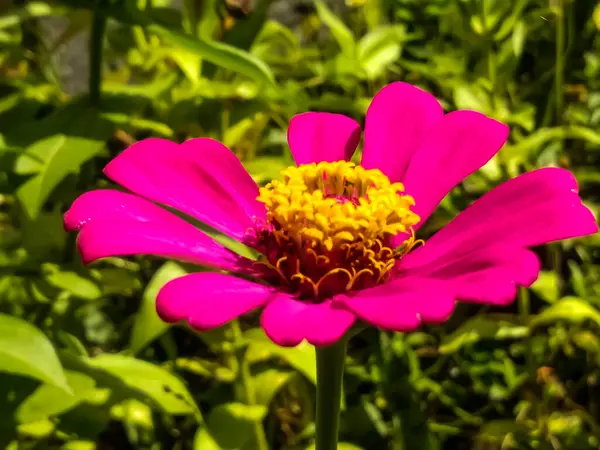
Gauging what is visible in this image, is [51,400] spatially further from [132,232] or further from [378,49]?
[378,49]

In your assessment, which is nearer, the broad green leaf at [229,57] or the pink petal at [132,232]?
the pink petal at [132,232]

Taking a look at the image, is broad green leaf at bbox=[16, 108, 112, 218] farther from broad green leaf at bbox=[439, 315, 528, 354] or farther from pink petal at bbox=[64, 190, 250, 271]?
broad green leaf at bbox=[439, 315, 528, 354]

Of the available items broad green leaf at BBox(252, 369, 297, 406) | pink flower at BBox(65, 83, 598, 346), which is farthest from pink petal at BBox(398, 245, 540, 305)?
broad green leaf at BBox(252, 369, 297, 406)

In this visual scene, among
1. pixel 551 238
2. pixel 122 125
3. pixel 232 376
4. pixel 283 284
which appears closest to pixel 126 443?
pixel 232 376

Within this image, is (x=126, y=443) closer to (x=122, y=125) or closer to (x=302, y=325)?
(x=122, y=125)

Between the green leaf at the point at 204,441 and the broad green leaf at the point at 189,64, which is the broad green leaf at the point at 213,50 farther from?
the green leaf at the point at 204,441

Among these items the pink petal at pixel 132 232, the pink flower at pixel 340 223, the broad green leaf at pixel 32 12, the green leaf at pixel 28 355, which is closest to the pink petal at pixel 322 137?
the pink flower at pixel 340 223
